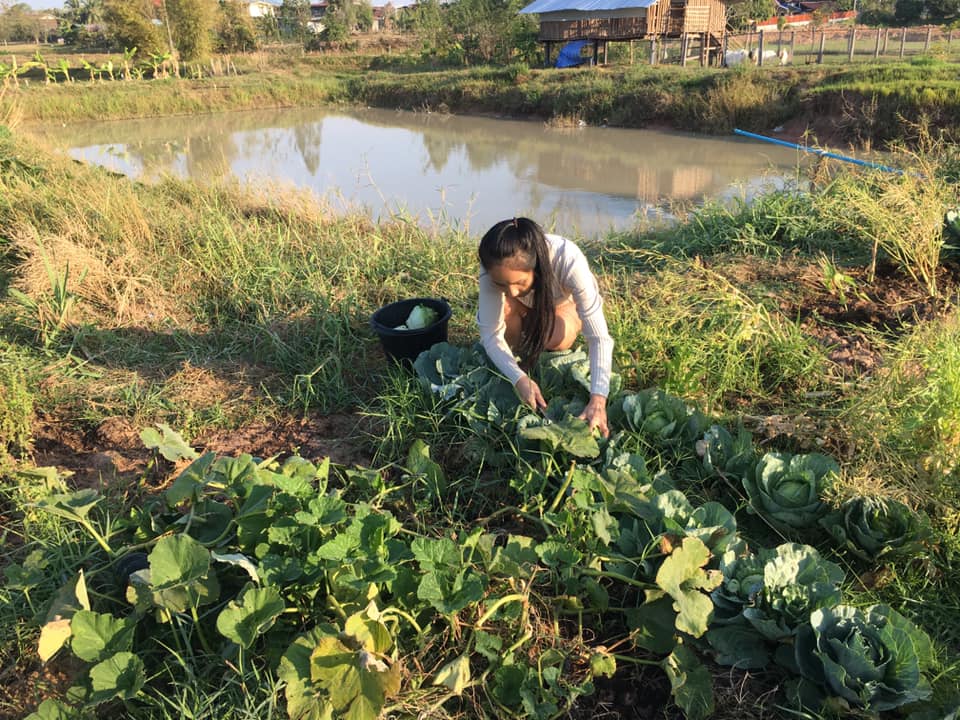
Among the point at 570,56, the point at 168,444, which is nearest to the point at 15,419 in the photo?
the point at 168,444

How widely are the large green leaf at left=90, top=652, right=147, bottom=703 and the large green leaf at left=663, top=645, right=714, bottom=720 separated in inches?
43.7

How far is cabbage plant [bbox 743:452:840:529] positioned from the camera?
5.91 ft

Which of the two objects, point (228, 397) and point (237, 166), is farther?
point (237, 166)

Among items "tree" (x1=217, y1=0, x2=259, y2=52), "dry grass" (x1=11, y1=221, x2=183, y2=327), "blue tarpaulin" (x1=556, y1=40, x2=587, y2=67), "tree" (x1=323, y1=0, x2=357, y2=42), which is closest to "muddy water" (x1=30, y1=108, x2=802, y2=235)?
"dry grass" (x1=11, y1=221, x2=183, y2=327)

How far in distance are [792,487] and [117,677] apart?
5.75 ft

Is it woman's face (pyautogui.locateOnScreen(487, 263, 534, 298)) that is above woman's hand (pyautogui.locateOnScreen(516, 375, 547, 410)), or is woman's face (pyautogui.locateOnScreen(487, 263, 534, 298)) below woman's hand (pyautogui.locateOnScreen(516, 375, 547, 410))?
above

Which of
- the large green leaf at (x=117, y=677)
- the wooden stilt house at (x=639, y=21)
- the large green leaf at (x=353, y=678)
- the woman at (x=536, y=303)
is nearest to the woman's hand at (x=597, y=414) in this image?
the woman at (x=536, y=303)

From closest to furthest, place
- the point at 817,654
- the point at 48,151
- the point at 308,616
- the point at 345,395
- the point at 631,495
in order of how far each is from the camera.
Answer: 1. the point at 817,654
2. the point at 308,616
3. the point at 631,495
4. the point at 345,395
5. the point at 48,151

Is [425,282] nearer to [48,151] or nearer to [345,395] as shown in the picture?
[345,395]

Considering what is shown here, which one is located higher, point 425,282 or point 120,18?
point 120,18

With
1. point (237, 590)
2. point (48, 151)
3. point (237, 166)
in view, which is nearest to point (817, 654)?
point (237, 590)

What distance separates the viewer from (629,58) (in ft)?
69.2

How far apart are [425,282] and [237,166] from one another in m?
7.50

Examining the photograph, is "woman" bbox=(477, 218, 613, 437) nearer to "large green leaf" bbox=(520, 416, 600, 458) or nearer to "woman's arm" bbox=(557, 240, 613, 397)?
"woman's arm" bbox=(557, 240, 613, 397)
